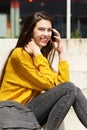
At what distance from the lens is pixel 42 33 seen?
179 inches

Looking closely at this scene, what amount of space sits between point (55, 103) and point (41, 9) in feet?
21.7

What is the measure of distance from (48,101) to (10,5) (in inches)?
278

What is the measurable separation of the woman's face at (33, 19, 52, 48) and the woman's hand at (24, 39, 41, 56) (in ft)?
0.14

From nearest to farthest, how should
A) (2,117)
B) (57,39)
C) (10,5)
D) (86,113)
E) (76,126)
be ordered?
(2,117), (86,113), (57,39), (76,126), (10,5)

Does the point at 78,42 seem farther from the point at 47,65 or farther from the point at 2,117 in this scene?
the point at 2,117

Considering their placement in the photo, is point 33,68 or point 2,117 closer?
point 2,117

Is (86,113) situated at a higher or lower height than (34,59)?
lower

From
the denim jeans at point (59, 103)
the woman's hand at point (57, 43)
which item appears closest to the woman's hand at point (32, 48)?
the woman's hand at point (57, 43)

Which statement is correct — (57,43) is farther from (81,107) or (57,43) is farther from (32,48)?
(81,107)

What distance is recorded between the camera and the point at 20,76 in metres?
4.48

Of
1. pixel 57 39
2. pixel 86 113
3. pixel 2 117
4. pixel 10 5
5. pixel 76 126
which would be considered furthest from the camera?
pixel 10 5

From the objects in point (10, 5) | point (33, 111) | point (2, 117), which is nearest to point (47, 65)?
point (33, 111)

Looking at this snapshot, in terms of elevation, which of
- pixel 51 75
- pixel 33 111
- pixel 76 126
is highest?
pixel 51 75

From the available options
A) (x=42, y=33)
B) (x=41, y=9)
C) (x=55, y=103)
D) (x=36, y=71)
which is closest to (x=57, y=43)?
(x=42, y=33)
